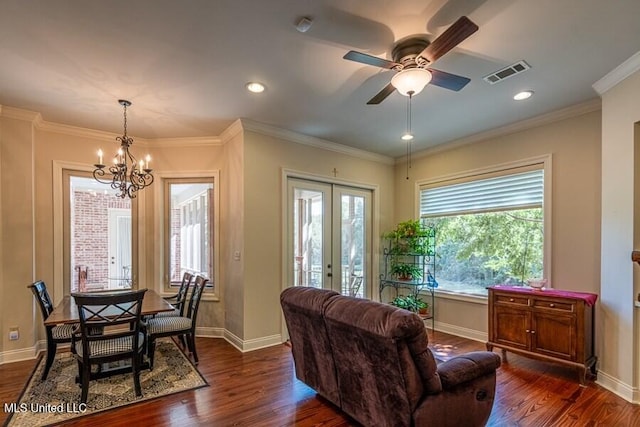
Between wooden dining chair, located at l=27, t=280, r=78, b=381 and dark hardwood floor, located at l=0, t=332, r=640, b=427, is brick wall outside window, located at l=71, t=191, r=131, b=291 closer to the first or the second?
dark hardwood floor, located at l=0, t=332, r=640, b=427

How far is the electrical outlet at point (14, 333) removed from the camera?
3730 mm

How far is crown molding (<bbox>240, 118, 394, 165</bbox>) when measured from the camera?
426 centimetres

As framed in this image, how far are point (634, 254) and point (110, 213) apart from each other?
235 inches

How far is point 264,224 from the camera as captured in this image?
4352 millimetres

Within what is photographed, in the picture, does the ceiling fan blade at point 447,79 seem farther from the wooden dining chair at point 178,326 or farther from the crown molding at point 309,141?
the wooden dining chair at point 178,326

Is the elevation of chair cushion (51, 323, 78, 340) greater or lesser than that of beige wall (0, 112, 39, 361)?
lesser

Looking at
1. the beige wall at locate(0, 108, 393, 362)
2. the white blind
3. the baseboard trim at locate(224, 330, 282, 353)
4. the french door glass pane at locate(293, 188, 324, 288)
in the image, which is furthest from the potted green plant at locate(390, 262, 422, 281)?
the baseboard trim at locate(224, 330, 282, 353)

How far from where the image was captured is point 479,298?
4.57 metres

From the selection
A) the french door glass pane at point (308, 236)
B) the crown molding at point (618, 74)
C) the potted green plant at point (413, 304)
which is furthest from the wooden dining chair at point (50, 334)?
the crown molding at point (618, 74)

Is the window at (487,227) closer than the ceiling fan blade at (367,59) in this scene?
No

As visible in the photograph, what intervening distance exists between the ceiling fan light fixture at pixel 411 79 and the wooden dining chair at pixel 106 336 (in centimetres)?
271

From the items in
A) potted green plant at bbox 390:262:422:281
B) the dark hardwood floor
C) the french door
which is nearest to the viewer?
the dark hardwood floor

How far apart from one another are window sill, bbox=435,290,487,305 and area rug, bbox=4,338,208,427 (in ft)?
11.6

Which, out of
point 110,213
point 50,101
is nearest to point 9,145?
point 50,101
